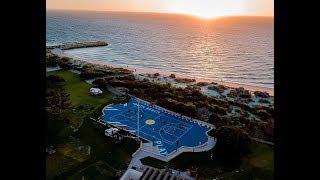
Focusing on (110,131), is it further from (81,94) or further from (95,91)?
(81,94)

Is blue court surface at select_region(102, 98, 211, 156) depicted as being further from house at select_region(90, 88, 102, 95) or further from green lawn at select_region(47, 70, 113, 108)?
house at select_region(90, 88, 102, 95)

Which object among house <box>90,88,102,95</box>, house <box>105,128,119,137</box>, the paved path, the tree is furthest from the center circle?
house <box>90,88,102,95</box>

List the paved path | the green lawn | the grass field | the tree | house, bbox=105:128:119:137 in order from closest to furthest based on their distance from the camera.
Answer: the grass field → the paved path → the tree → house, bbox=105:128:119:137 → the green lawn


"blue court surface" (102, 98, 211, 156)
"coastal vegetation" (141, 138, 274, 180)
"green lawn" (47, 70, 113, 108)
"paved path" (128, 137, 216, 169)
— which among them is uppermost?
"green lawn" (47, 70, 113, 108)

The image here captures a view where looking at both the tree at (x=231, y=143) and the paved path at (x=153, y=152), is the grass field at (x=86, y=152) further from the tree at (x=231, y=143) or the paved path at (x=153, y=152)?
the tree at (x=231, y=143)

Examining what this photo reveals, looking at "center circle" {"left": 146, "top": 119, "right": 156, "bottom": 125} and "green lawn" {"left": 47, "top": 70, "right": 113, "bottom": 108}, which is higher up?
"green lawn" {"left": 47, "top": 70, "right": 113, "bottom": 108}

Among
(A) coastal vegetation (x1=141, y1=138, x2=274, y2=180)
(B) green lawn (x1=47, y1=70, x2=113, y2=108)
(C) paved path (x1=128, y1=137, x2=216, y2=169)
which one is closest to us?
(A) coastal vegetation (x1=141, y1=138, x2=274, y2=180)
